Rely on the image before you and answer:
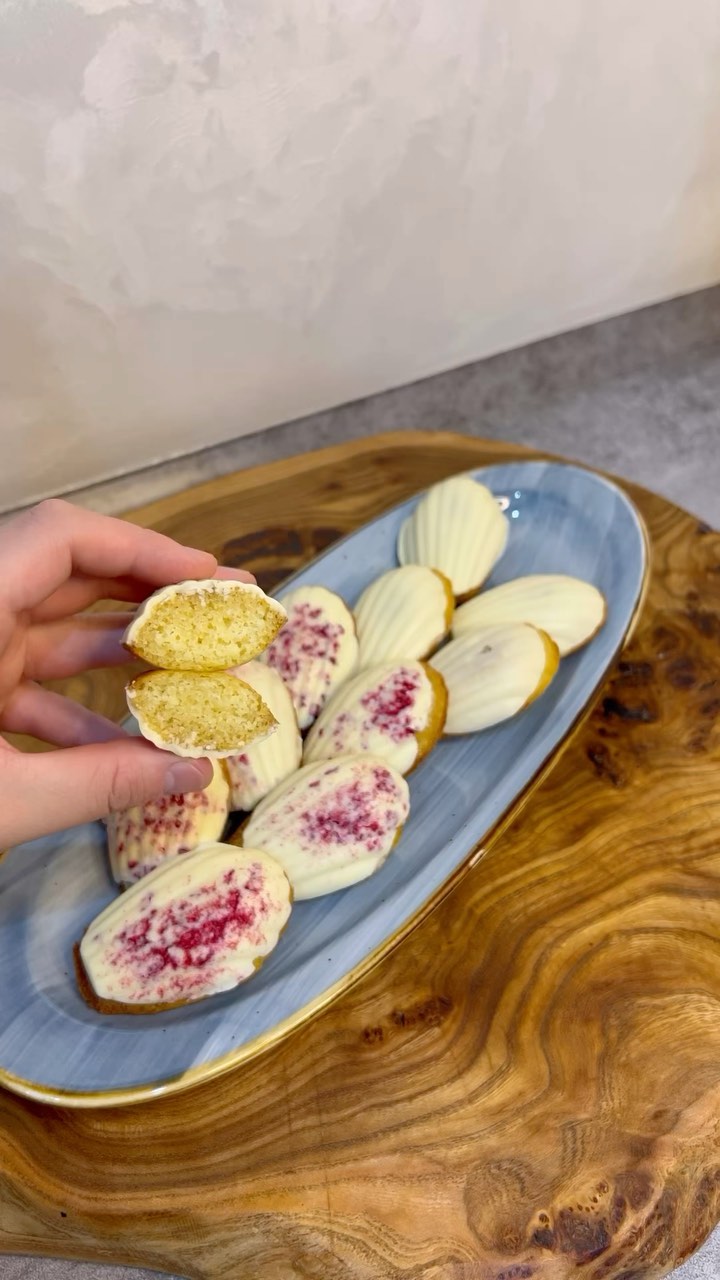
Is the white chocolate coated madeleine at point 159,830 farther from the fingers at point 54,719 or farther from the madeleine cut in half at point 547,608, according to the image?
the madeleine cut in half at point 547,608

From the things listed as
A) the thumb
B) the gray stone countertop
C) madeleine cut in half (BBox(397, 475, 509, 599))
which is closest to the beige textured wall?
the gray stone countertop

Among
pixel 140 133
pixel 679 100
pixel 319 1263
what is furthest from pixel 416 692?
pixel 679 100

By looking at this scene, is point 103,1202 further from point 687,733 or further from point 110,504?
point 110,504

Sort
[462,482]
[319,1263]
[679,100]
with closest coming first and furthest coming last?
[319,1263] < [462,482] < [679,100]

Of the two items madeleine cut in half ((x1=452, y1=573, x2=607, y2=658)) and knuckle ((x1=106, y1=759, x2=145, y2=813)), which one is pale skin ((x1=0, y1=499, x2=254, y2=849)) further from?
madeleine cut in half ((x1=452, y1=573, x2=607, y2=658))

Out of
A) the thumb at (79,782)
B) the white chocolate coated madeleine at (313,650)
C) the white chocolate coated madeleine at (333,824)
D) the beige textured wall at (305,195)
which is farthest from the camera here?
the beige textured wall at (305,195)

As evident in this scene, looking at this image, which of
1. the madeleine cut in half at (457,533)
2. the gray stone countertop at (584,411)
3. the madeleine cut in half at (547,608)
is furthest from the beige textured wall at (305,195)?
the madeleine cut in half at (547,608)
